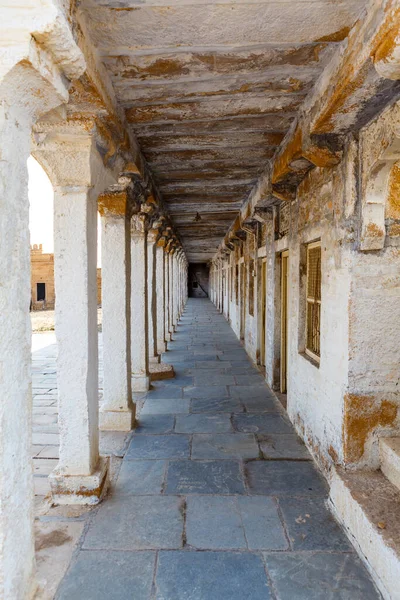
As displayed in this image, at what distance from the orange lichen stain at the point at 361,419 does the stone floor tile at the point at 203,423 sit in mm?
1695

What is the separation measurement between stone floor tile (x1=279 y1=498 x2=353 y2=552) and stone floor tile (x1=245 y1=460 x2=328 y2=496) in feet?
0.38

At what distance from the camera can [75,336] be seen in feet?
9.31

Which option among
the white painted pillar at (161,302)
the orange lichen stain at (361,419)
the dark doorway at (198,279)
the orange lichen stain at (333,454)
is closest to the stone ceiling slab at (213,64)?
the orange lichen stain at (361,419)

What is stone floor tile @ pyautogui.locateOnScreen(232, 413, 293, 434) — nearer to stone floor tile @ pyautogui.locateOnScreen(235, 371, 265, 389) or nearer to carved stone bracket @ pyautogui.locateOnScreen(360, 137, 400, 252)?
stone floor tile @ pyautogui.locateOnScreen(235, 371, 265, 389)

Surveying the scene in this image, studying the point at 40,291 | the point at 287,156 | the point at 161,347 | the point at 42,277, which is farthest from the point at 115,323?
the point at 40,291

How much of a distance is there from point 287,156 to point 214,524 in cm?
304

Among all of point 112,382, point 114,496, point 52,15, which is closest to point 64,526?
point 114,496

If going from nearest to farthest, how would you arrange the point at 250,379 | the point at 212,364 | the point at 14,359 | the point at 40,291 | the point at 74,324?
the point at 14,359
the point at 74,324
the point at 250,379
the point at 212,364
the point at 40,291

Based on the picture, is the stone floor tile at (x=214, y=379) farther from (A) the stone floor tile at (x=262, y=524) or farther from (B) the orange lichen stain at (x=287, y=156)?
(B) the orange lichen stain at (x=287, y=156)

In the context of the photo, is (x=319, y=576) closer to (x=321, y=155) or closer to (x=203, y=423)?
(x=203, y=423)

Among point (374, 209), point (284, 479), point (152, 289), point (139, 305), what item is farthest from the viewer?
point (152, 289)

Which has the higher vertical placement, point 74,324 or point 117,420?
point 74,324

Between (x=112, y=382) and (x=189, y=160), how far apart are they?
8.61 ft

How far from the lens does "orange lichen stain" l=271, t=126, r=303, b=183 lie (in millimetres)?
3066
